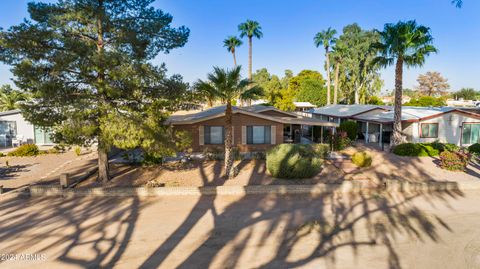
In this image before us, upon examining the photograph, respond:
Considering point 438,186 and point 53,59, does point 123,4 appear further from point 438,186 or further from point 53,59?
point 438,186

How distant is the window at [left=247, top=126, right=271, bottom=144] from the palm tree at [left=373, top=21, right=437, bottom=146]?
9.82 m

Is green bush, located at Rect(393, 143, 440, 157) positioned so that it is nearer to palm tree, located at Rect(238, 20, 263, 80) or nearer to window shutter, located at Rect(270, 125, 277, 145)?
window shutter, located at Rect(270, 125, 277, 145)

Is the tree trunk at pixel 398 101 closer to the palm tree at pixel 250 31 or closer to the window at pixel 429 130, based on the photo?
the window at pixel 429 130

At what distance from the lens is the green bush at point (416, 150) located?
20062 millimetres

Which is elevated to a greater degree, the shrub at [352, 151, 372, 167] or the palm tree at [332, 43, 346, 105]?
the palm tree at [332, 43, 346, 105]

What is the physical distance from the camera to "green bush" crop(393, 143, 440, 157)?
20062 millimetres

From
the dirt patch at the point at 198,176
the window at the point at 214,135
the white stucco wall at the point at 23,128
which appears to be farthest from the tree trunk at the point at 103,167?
the white stucco wall at the point at 23,128

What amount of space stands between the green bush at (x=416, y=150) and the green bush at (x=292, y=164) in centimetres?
914

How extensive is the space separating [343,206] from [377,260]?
402cm

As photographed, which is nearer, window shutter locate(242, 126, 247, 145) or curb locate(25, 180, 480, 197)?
curb locate(25, 180, 480, 197)

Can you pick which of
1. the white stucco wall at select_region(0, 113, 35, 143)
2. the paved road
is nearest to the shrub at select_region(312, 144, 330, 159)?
the paved road

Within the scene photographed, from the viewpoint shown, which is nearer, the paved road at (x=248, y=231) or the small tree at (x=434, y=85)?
the paved road at (x=248, y=231)

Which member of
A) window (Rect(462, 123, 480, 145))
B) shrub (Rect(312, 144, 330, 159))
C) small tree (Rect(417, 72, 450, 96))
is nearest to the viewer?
shrub (Rect(312, 144, 330, 159))

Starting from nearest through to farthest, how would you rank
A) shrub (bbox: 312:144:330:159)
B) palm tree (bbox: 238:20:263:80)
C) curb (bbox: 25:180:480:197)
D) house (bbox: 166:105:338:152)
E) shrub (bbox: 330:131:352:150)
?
curb (bbox: 25:180:480:197)
shrub (bbox: 312:144:330:159)
house (bbox: 166:105:338:152)
shrub (bbox: 330:131:352:150)
palm tree (bbox: 238:20:263:80)
